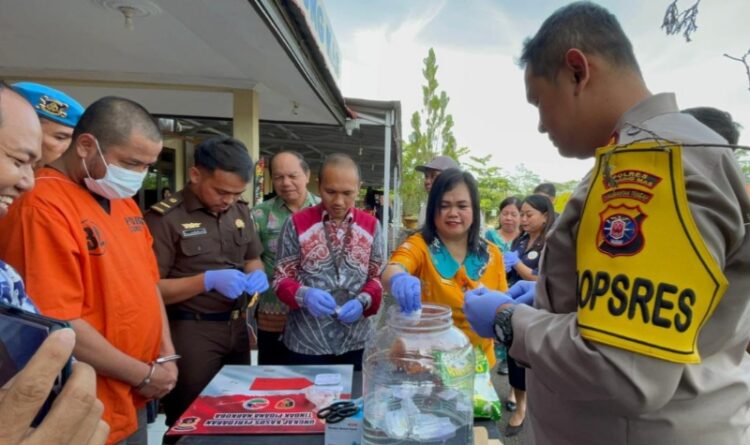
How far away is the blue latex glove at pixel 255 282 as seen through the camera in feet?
6.84

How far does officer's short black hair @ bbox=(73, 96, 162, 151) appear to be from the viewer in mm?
1549

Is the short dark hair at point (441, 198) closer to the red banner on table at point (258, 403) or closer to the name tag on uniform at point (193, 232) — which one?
the red banner on table at point (258, 403)

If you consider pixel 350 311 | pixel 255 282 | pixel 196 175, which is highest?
pixel 196 175

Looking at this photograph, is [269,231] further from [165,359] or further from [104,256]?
[104,256]

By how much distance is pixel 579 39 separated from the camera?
36.9 inches

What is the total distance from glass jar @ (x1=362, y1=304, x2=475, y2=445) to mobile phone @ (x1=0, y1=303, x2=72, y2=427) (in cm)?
76

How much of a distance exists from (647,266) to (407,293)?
1.07 m

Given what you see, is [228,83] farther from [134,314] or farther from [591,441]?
[591,441]

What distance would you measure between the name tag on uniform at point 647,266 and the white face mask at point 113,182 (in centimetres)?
156

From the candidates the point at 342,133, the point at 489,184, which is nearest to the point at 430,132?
the point at 489,184

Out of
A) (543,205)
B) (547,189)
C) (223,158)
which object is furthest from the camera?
(547,189)

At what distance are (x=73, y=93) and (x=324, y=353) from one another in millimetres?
4815

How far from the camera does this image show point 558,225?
0.93 m

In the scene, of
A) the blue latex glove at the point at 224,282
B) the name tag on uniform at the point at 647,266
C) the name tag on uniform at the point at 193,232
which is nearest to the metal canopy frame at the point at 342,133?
the name tag on uniform at the point at 193,232
